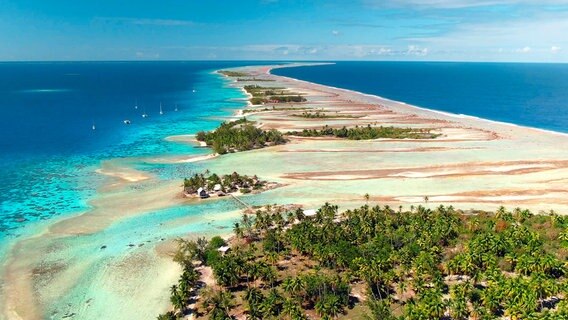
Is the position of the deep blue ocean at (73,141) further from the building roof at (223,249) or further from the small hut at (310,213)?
the small hut at (310,213)

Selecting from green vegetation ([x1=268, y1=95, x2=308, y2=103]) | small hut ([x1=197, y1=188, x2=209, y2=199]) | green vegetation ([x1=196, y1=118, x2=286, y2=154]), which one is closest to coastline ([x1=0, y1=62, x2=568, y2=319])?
small hut ([x1=197, y1=188, x2=209, y2=199])

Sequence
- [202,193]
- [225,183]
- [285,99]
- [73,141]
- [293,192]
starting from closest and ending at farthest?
[202,193] < [293,192] < [225,183] < [73,141] < [285,99]

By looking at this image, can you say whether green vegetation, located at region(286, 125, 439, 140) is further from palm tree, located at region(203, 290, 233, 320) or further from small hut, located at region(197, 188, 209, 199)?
palm tree, located at region(203, 290, 233, 320)

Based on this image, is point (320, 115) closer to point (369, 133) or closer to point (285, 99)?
point (369, 133)

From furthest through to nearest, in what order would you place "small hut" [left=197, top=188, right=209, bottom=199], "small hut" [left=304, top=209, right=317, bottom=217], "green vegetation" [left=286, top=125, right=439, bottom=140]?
"green vegetation" [left=286, top=125, right=439, bottom=140]
"small hut" [left=197, top=188, right=209, bottom=199]
"small hut" [left=304, top=209, right=317, bottom=217]

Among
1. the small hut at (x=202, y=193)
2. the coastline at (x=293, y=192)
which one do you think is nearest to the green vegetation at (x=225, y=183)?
the small hut at (x=202, y=193)

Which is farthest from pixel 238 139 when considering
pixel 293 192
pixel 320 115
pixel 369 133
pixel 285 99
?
pixel 285 99
